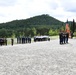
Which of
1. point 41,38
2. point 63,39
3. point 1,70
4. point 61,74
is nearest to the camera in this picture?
point 61,74

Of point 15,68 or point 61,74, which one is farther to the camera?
point 15,68

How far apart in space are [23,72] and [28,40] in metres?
37.9

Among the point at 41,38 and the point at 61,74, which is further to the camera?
the point at 41,38

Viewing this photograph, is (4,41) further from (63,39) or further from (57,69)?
(57,69)

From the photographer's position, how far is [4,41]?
4494 cm

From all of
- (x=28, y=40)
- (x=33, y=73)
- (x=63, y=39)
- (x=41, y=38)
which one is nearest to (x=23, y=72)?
(x=33, y=73)

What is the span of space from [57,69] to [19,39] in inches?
1464

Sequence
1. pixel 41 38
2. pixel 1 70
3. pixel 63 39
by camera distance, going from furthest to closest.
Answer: pixel 41 38, pixel 63 39, pixel 1 70

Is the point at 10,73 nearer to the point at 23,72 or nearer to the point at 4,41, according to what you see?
the point at 23,72

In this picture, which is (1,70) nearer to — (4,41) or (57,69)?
(57,69)

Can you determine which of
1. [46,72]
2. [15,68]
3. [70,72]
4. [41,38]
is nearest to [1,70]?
[15,68]

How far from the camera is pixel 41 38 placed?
64.1m

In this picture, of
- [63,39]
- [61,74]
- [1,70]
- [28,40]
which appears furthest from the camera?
[28,40]

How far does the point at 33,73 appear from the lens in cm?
1329
